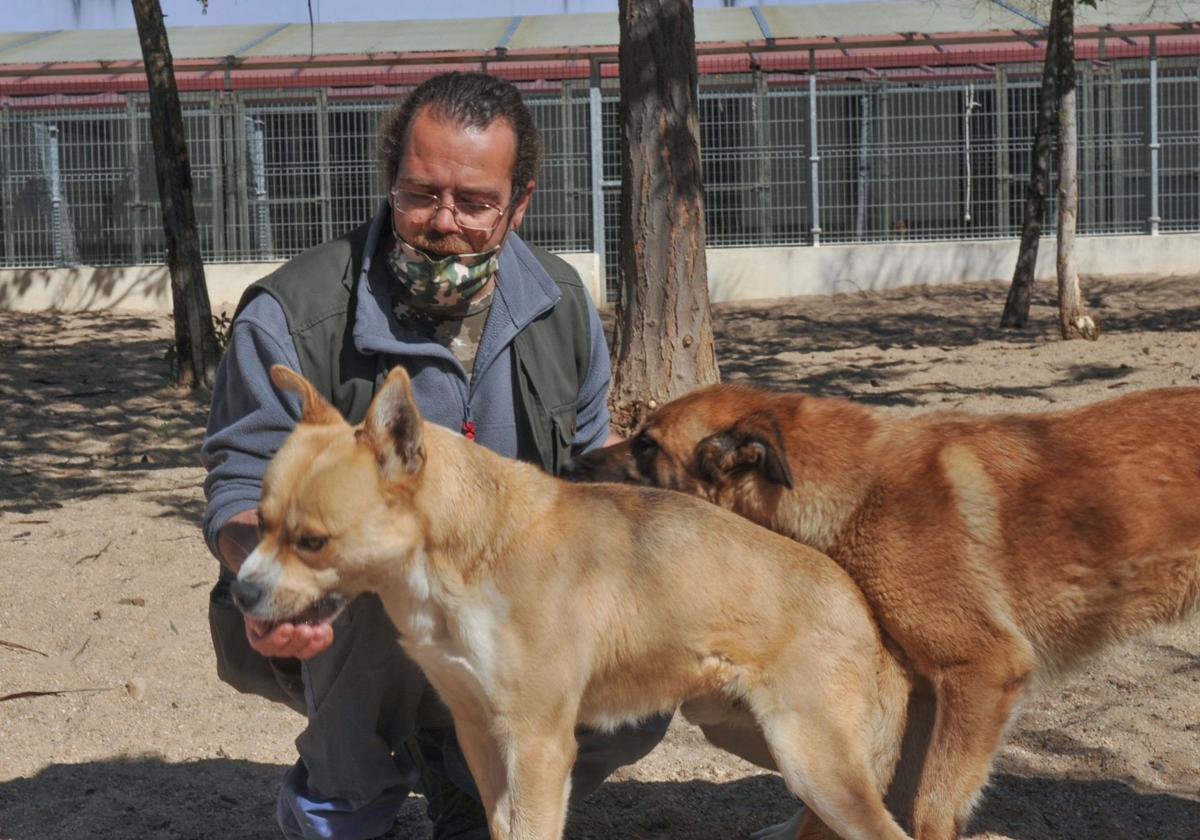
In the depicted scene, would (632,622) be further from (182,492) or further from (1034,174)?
(1034,174)

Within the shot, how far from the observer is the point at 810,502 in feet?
13.2

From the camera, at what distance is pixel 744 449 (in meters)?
4.09

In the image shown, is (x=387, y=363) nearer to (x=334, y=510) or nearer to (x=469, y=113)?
(x=469, y=113)

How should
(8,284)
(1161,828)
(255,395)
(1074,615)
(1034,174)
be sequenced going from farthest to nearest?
1. (8,284)
2. (1034,174)
3. (1161,828)
4. (1074,615)
5. (255,395)

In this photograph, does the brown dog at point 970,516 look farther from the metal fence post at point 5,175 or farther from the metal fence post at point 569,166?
the metal fence post at point 5,175

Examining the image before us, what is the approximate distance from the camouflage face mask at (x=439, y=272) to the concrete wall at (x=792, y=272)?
12452 mm

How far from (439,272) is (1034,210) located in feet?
34.8

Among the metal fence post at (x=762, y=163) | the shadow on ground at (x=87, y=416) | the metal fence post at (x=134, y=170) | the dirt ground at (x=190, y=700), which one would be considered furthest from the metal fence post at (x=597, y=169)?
the metal fence post at (x=134, y=170)

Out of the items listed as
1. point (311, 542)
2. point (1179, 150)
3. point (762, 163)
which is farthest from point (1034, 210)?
point (311, 542)

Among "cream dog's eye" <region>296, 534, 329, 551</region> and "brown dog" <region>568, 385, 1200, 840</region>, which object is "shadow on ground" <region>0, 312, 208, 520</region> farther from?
"cream dog's eye" <region>296, 534, 329, 551</region>

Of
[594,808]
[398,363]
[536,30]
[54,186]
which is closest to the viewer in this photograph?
[398,363]

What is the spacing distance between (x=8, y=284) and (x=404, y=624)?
50.3 ft

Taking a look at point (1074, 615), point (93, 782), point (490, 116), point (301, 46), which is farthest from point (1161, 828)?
point (301, 46)

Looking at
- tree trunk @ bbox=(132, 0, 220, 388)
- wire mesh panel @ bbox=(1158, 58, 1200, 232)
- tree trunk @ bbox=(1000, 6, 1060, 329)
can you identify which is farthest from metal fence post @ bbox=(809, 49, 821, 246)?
tree trunk @ bbox=(132, 0, 220, 388)
